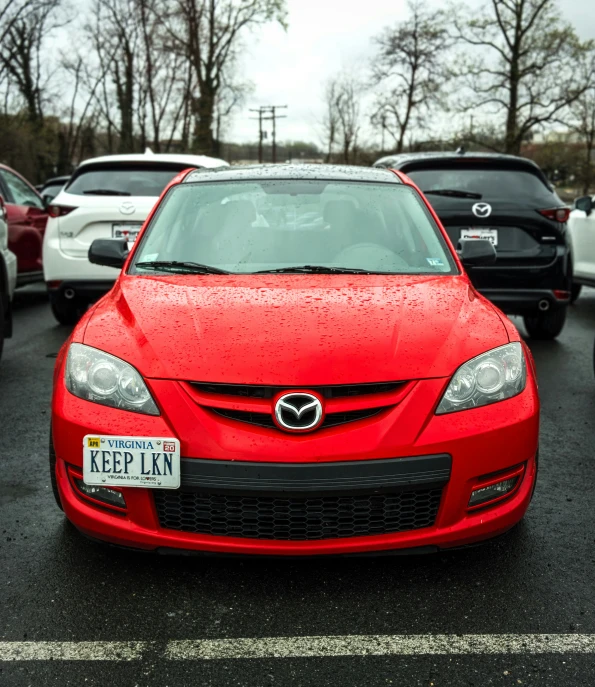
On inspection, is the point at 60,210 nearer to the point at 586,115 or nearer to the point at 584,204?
the point at 584,204

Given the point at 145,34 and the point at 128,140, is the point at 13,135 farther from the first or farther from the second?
the point at 145,34

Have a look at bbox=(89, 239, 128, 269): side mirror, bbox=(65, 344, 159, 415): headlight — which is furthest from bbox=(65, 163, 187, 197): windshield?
bbox=(65, 344, 159, 415): headlight

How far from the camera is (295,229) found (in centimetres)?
397

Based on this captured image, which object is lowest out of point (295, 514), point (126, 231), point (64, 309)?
point (64, 309)

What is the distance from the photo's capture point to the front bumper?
8.38 ft

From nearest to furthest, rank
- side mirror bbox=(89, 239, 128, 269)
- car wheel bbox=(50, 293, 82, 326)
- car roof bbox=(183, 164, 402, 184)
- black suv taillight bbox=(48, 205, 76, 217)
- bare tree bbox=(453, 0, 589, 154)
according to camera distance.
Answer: side mirror bbox=(89, 239, 128, 269) < car roof bbox=(183, 164, 402, 184) < black suv taillight bbox=(48, 205, 76, 217) < car wheel bbox=(50, 293, 82, 326) < bare tree bbox=(453, 0, 589, 154)

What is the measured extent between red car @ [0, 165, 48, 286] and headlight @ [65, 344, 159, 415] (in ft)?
20.8

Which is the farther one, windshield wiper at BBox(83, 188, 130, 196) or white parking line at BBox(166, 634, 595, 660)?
windshield wiper at BBox(83, 188, 130, 196)

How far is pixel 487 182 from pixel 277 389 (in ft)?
16.2

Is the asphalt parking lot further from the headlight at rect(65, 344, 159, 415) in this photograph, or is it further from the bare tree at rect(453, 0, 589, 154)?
the bare tree at rect(453, 0, 589, 154)

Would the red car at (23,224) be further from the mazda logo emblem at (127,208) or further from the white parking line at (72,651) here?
the white parking line at (72,651)

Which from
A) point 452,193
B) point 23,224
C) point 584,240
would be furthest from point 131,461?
point 584,240

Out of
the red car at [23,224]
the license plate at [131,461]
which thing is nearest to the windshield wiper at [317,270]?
the license plate at [131,461]

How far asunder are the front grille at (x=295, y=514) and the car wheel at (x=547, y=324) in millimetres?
5066
